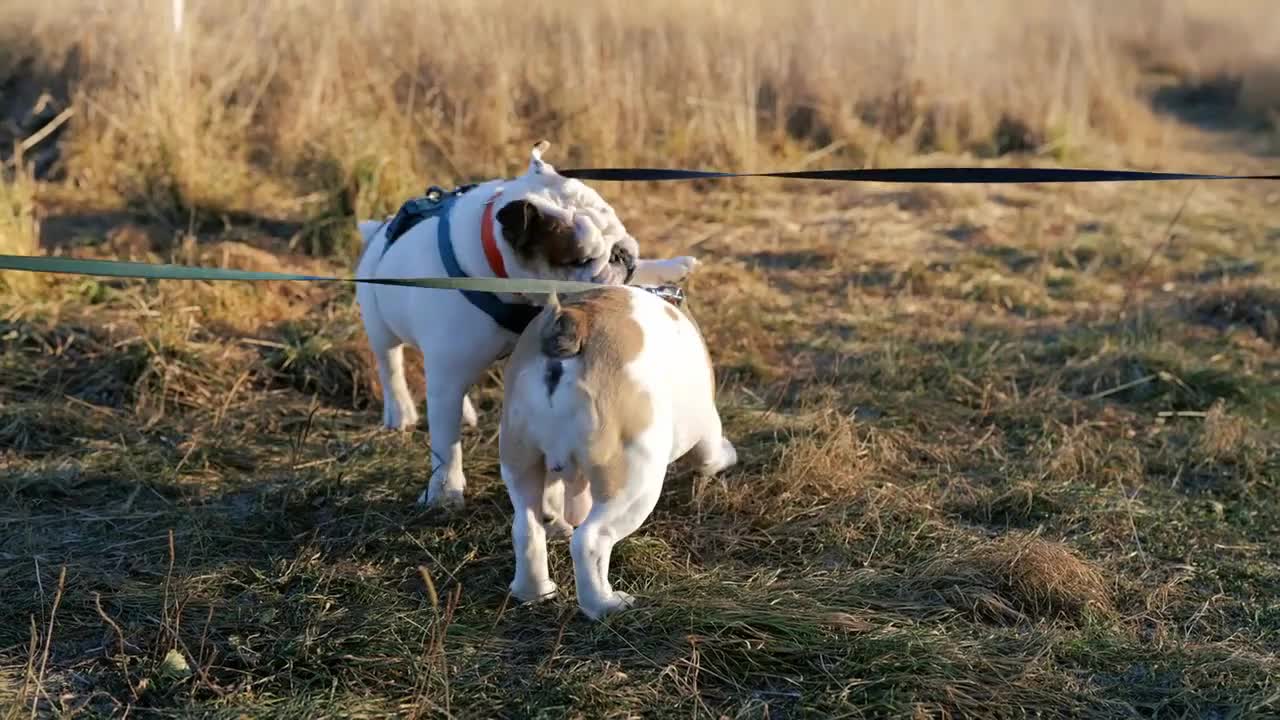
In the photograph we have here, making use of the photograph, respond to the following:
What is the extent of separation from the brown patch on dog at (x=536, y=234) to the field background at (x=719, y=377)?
2.73 feet

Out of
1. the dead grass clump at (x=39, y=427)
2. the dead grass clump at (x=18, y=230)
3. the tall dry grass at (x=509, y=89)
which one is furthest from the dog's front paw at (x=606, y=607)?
the tall dry grass at (x=509, y=89)

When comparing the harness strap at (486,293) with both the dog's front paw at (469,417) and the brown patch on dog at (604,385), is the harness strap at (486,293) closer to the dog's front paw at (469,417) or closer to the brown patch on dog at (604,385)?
the brown patch on dog at (604,385)

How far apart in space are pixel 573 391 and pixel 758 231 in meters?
5.03

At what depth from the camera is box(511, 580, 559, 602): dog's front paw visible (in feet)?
9.77

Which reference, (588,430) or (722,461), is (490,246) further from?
(722,461)

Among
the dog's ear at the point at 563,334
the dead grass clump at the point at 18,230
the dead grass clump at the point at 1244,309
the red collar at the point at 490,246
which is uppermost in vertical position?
the red collar at the point at 490,246

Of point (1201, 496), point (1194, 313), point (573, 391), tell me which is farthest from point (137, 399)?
point (1194, 313)

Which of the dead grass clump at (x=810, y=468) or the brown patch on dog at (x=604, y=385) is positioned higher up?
the brown patch on dog at (x=604, y=385)

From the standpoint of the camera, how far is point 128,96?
7141mm

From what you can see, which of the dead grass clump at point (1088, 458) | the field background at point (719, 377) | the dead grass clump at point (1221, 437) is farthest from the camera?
the dead grass clump at point (1221, 437)

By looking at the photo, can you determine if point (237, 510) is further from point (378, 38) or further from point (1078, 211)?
point (1078, 211)

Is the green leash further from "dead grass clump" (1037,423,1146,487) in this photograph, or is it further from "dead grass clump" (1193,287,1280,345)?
"dead grass clump" (1193,287,1280,345)

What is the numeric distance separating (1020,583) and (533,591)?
1302mm

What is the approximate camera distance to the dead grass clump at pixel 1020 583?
3064 mm
